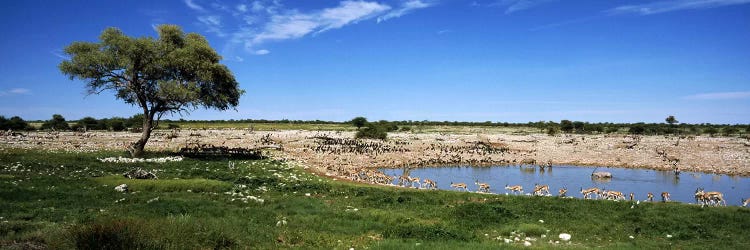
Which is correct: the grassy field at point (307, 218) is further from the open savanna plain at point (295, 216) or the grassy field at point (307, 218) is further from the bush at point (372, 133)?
the bush at point (372, 133)

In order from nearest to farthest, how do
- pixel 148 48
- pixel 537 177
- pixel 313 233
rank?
pixel 313 233, pixel 148 48, pixel 537 177

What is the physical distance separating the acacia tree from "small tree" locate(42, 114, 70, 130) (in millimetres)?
67677

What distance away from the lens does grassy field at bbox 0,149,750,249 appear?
12.6m

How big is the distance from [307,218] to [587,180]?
26.6m

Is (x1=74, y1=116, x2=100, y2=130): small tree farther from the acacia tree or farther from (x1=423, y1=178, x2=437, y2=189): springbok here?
(x1=423, y1=178, x2=437, y2=189): springbok

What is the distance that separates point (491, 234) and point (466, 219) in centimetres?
198

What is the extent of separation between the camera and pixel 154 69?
35.9 metres

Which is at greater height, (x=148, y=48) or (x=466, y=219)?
(x=148, y=48)

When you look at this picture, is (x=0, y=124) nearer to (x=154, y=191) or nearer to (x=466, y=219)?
(x=154, y=191)

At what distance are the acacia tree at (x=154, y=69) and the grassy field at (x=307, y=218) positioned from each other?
11.2 m

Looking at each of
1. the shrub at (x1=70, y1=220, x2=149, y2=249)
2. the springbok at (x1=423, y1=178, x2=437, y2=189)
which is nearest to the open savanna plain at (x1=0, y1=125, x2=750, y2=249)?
the shrub at (x1=70, y1=220, x2=149, y2=249)

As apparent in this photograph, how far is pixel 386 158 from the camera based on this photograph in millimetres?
47031

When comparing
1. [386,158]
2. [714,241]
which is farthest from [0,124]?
[714,241]

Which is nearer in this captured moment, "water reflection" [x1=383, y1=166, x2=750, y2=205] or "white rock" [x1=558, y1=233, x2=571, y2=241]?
"white rock" [x1=558, y1=233, x2=571, y2=241]
